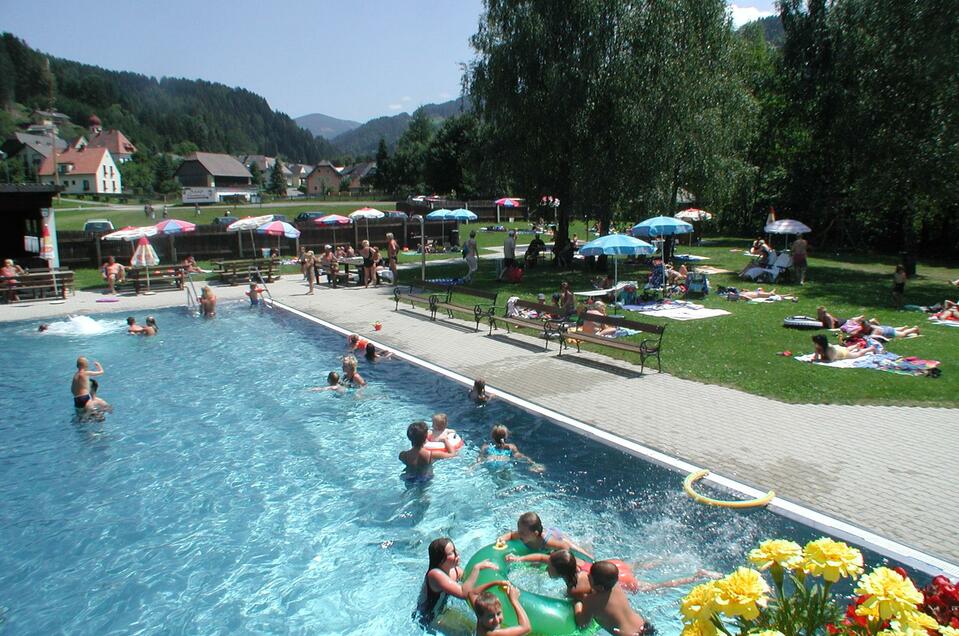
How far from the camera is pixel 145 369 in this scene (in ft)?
49.9

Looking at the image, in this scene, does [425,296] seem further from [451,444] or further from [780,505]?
[780,505]

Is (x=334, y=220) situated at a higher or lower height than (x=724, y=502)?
higher

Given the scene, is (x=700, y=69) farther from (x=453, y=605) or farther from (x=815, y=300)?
(x=453, y=605)

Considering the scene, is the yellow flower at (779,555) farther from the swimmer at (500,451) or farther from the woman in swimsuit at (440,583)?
the swimmer at (500,451)

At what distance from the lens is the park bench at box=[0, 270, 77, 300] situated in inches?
926

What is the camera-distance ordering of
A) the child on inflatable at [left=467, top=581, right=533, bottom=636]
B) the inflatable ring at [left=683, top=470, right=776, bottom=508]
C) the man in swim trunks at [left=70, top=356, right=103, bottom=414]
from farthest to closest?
the man in swim trunks at [left=70, top=356, right=103, bottom=414]
the inflatable ring at [left=683, top=470, right=776, bottom=508]
the child on inflatable at [left=467, top=581, right=533, bottom=636]

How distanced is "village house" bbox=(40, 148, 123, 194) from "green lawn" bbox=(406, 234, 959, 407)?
10192cm

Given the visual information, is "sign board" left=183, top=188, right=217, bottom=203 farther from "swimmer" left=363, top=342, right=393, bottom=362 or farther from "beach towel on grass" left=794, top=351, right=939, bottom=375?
"beach towel on grass" left=794, top=351, right=939, bottom=375

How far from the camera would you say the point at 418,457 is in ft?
30.2

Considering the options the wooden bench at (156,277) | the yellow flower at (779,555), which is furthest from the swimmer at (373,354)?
the wooden bench at (156,277)

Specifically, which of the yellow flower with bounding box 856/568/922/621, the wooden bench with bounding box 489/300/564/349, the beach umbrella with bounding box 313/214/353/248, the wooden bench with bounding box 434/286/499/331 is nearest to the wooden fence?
the beach umbrella with bounding box 313/214/353/248

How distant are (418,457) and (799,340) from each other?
1021cm

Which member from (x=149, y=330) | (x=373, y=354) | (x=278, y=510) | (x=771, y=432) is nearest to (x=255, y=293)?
(x=149, y=330)

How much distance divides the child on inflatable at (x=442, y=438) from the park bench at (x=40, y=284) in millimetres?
20345
